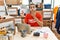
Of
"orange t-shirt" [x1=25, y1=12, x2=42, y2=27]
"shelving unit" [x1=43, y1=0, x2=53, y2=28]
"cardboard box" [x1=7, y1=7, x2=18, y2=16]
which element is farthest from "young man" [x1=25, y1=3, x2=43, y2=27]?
"shelving unit" [x1=43, y1=0, x2=53, y2=28]

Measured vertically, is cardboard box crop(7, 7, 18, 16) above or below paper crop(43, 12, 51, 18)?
above

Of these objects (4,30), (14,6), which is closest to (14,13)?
(14,6)

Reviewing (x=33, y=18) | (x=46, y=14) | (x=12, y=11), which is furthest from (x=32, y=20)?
(x=46, y=14)

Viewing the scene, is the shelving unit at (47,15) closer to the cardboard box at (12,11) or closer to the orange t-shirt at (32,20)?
the cardboard box at (12,11)

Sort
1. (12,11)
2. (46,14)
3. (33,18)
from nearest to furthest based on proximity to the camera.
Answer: (33,18) → (12,11) → (46,14)

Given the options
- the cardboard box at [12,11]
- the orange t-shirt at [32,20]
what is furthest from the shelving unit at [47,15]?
the orange t-shirt at [32,20]

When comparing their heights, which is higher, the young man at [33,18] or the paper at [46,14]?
the young man at [33,18]

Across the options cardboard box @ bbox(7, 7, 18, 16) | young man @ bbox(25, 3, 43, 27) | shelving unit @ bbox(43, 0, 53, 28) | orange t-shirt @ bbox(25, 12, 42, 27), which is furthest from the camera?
shelving unit @ bbox(43, 0, 53, 28)

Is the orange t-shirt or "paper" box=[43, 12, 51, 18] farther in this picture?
"paper" box=[43, 12, 51, 18]

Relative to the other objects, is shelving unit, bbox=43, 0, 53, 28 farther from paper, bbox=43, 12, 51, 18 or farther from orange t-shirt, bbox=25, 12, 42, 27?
orange t-shirt, bbox=25, 12, 42, 27

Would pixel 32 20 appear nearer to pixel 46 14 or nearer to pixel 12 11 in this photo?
pixel 12 11

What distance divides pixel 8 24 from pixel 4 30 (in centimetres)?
16

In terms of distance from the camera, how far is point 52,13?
16.9ft

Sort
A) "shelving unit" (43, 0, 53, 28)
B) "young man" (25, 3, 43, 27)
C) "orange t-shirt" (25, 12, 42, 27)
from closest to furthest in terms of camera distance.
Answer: "young man" (25, 3, 43, 27) < "orange t-shirt" (25, 12, 42, 27) < "shelving unit" (43, 0, 53, 28)
